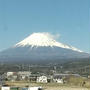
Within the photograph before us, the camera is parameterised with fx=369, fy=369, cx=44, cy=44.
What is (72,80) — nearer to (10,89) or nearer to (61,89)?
(61,89)

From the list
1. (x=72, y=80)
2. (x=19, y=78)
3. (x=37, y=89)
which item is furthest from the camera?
(x=19, y=78)

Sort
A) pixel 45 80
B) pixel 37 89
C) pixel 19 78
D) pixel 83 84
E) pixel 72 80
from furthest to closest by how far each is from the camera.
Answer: pixel 19 78, pixel 45 80, pixel 72 80, pixel 83 84, pixel 37 89

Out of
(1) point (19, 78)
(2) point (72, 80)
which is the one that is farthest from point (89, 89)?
(1) point (19, 78)

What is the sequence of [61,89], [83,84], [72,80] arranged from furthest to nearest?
1. [72,80]
2. [83,84]
3. [61,89]

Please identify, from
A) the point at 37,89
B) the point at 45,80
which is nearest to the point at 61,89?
the point at 37,89

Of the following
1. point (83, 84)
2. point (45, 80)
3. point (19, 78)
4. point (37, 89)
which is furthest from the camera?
point (19, 78)

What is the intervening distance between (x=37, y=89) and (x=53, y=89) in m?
4.91

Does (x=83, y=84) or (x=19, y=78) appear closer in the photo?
(x=83, y=84)

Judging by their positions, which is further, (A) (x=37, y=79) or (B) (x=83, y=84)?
A: (A) (x=37, y=79)

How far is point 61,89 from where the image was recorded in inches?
1788

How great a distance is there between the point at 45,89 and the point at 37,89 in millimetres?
4282

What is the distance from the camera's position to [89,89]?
152 feet

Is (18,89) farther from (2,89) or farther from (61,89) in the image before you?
(61,89)

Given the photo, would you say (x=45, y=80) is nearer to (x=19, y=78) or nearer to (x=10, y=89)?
(x=19, y=78)
